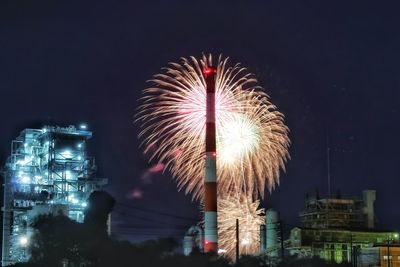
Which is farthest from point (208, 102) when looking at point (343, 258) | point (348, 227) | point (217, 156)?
point (348, 227)

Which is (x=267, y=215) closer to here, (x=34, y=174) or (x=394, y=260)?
(x=394, y=260)

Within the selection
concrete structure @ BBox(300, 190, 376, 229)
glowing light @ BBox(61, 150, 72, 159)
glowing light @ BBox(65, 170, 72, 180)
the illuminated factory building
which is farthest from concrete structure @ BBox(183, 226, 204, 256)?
glowing light @ BBox(61, 150, 72, 159)

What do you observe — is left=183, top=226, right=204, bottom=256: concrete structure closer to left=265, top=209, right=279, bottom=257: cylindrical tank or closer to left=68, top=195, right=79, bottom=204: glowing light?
left=265, top=209, right=279, bottom=257: cylindrical tank

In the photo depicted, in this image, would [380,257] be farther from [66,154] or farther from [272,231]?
[66,154]

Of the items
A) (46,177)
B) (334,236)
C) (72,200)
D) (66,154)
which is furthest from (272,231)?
(46,177)

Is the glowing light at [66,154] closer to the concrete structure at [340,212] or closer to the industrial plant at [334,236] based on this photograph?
the industrial plant at [334,236]

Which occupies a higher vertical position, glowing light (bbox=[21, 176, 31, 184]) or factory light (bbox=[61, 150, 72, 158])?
factory light (bbox=[61, 150, 72, 158])
